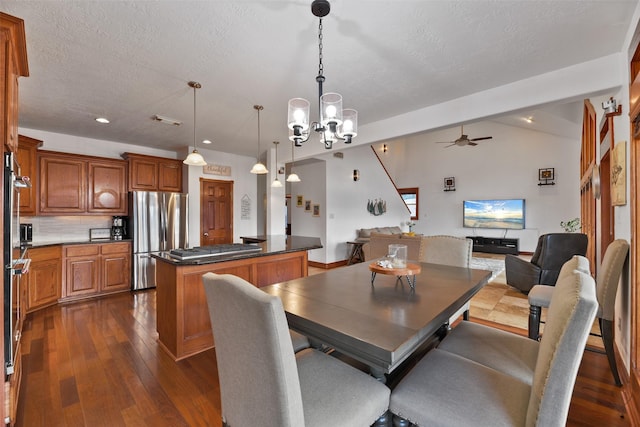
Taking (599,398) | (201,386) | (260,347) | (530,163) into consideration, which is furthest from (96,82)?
(530,163)

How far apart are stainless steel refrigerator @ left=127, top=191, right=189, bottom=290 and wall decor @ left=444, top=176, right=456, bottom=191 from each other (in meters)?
8.14

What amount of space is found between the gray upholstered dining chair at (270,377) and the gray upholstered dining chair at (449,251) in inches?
67.1

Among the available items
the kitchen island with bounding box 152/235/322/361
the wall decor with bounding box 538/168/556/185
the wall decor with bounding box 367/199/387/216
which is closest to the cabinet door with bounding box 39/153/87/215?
the kitchen island with bounding box 152/235/322/361

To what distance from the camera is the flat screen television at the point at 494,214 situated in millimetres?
8125

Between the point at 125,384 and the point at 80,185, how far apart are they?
349cm

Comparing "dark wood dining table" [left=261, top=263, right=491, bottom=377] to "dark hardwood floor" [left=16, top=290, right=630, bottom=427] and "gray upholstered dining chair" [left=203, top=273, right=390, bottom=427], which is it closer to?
"gray upholstered dining chair" [left=203, top=273, right=390, bottom=427]

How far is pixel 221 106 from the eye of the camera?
11.0 feet

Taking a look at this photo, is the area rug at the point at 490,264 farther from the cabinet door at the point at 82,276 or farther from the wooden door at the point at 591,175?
the cabinet door at the point at 82,276

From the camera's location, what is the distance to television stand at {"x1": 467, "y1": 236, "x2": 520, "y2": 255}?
7969mm

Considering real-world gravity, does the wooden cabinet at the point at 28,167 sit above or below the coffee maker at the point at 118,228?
above

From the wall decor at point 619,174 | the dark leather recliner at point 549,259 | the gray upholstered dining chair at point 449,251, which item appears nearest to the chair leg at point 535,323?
the gray upholstered dining chair at point 449,251

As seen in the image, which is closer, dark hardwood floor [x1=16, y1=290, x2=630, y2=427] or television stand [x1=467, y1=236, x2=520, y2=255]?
dark hardwood floor [x1=16, y1=290, x2=630, y2=427]

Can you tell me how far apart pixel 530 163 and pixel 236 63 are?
29.0 ft

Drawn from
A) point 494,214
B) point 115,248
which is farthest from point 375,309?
point 494,214
